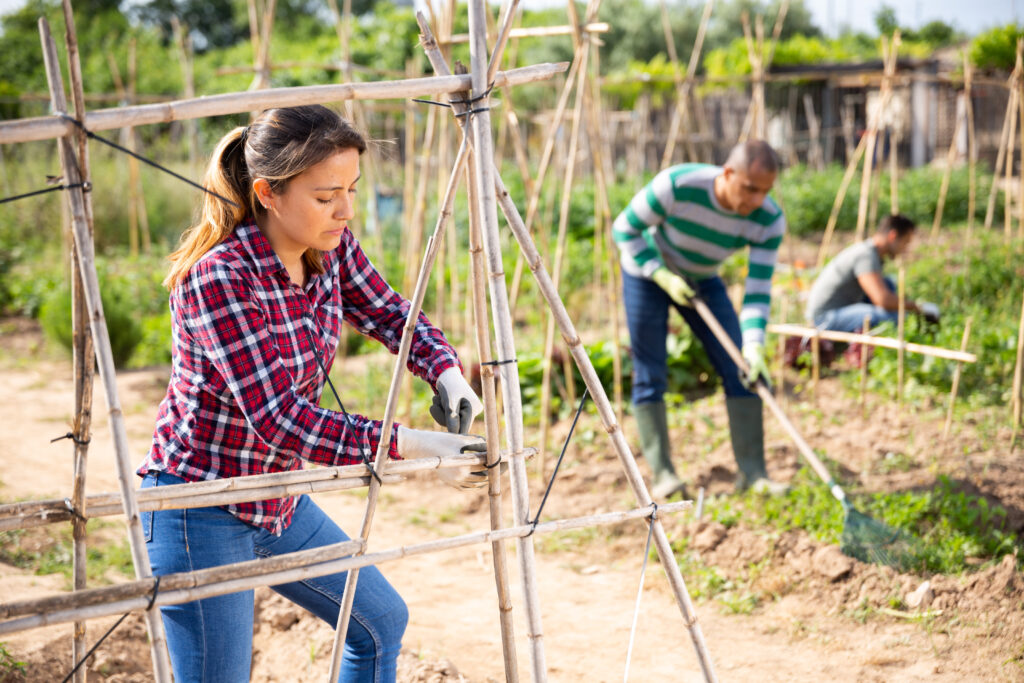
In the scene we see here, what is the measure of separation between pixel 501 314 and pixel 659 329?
224cm

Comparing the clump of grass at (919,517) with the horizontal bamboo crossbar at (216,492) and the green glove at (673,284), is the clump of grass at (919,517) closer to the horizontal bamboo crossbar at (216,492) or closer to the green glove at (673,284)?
the green glove at (673,284)

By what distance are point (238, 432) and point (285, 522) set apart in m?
0.26

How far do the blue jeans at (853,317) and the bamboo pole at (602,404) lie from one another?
12.1ft

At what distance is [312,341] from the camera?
164cm

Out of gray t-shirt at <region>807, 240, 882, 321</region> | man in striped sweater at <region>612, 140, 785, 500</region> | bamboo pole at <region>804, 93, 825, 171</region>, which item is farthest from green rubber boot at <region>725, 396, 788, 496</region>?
bamboo pole at <region>804, 93, 825, 171</region>

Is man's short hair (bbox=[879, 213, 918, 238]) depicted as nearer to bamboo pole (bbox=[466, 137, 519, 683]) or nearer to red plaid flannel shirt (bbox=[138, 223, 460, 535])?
bamboo pole (bbox=[466, 137, 519, 683])

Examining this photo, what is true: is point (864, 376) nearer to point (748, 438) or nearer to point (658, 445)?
point (748, 438)

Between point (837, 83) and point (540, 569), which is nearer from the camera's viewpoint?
point (540, 569)

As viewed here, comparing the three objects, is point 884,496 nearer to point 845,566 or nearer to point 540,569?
point 845,566

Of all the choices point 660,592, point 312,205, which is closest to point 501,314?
point 312,205

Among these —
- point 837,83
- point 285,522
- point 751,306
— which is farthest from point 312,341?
point 837,83

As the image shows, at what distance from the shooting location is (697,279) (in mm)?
3701

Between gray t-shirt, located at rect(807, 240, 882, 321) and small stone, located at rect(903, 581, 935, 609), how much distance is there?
8.83ft

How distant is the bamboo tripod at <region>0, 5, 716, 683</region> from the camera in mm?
1250
